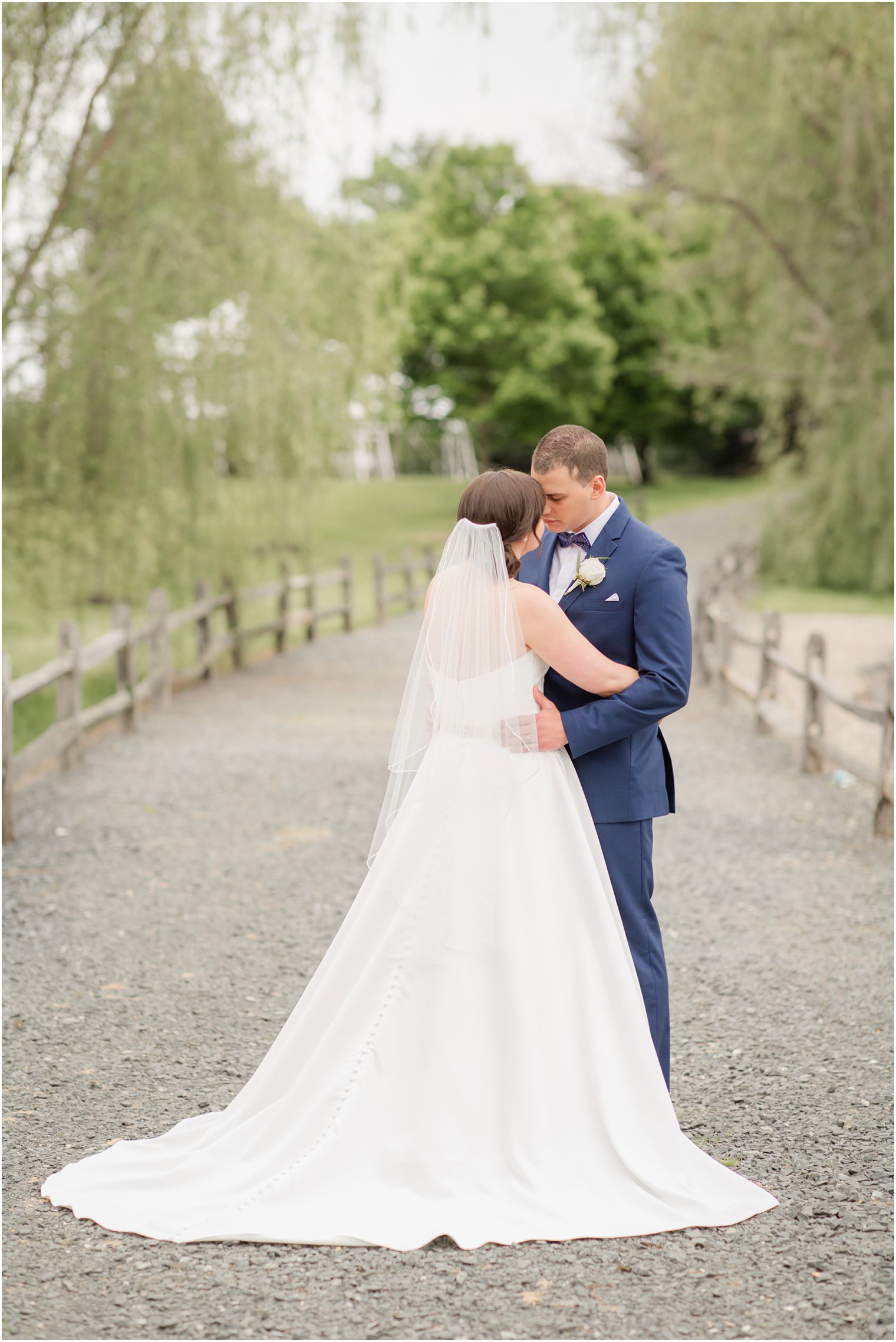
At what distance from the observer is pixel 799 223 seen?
59.9 feet

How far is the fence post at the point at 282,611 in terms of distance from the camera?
1638cm

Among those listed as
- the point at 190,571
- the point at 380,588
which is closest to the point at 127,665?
the point at 190,571

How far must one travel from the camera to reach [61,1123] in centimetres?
383

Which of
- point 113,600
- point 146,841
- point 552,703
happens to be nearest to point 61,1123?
point 552,703

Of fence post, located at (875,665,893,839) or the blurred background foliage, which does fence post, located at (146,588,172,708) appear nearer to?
the blurred background foliage

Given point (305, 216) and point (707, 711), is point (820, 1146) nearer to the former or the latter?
point (707, 711)

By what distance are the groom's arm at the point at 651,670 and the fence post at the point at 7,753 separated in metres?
4.74

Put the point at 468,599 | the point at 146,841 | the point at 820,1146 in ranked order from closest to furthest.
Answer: the point at 468,599 → the point at 820,1146 → the point at 146,841

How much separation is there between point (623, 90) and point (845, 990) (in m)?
14.3

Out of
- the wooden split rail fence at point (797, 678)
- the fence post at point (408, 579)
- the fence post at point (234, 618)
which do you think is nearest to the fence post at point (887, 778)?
the wooden split rail fence at point (797, 678)

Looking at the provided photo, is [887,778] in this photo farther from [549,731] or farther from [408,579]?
[408,579]

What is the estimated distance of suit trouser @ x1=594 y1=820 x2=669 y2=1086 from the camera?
11.6ft

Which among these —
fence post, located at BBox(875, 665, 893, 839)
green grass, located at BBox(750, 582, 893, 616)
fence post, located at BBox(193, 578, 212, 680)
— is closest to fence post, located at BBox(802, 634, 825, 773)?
fence post, located at BBox(875, 665, 893, 839)

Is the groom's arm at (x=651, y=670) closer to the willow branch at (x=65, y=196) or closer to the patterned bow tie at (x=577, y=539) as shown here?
the patterned bow tie at (x=577, y=539)
